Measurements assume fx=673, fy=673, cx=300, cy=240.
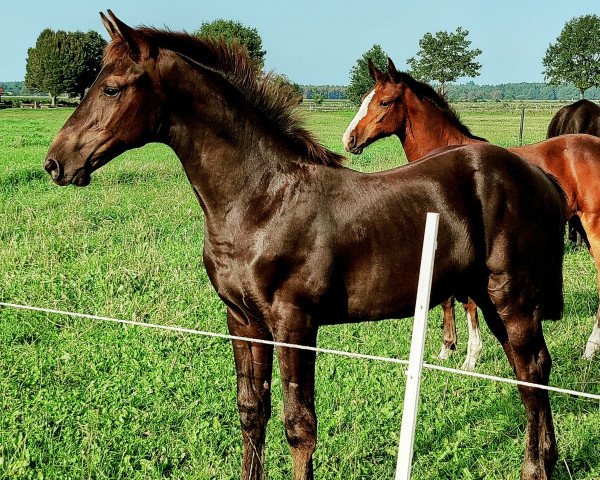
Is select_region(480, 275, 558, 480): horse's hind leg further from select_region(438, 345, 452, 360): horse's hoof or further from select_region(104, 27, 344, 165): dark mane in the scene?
select_region(438, 345, 452, 360): horse's hoof

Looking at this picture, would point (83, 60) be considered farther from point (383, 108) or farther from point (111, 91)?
point (111, 91)

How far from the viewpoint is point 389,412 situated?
4.27 metres

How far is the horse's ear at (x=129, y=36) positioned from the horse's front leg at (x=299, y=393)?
1.41 meters

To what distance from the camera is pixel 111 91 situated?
3.03 m

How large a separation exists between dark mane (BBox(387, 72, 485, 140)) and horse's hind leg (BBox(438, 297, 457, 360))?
1730mm

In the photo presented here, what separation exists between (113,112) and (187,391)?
214 centimetres

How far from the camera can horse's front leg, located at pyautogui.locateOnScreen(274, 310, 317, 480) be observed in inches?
123

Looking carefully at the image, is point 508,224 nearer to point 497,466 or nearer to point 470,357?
point 497,466

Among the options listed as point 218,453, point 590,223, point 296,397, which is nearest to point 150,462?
point 218,453

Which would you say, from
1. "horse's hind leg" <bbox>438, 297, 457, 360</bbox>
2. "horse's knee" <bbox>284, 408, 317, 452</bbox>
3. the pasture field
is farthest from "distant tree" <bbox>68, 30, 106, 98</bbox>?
"horse's knee" <bbox>284, 408, 317, 452</bbox>

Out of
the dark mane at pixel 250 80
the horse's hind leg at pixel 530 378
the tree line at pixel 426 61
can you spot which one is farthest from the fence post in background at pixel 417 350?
the tree line at pixel 426 61

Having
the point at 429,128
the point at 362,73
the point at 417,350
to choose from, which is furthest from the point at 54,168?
the point at 362,73

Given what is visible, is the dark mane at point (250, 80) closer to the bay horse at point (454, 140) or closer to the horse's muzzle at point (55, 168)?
the horse's muzzle at point (55, 168)

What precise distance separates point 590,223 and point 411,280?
139 inches
